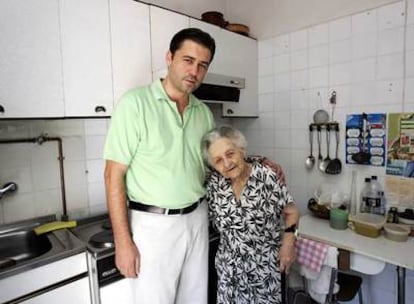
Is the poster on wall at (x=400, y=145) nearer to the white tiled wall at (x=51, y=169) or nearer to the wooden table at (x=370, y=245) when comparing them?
the wooden table at (x=370, y=245)

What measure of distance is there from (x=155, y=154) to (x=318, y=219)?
121cm

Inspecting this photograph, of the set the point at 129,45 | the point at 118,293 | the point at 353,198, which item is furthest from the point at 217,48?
the point at 118,293

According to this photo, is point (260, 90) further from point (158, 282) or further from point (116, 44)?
point (158, 282)

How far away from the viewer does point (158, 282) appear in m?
1.08

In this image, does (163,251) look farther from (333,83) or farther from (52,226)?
(333,83)

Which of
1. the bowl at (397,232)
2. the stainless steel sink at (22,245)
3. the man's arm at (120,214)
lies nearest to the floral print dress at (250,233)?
the man's arm at (120,214)

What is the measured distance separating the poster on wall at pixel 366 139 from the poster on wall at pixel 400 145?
0.03 m

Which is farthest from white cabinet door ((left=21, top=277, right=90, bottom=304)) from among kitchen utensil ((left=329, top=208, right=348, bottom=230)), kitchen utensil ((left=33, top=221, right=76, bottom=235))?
kitchen utensil ((left=329, top=208, right=348, bottom=230))

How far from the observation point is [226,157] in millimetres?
1127

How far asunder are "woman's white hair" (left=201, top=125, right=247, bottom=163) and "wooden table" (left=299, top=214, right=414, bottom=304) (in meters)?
0.73

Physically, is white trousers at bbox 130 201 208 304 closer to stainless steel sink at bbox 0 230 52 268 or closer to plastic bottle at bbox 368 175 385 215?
stainless steel sink at bbox 0 230 52 268

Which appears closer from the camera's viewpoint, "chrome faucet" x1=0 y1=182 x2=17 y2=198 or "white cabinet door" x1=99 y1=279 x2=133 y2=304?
"white cabinet door" x1=99 y1=279 x2=133 y2=304

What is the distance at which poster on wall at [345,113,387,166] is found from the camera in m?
1.63

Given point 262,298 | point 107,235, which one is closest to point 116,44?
point 107,235
